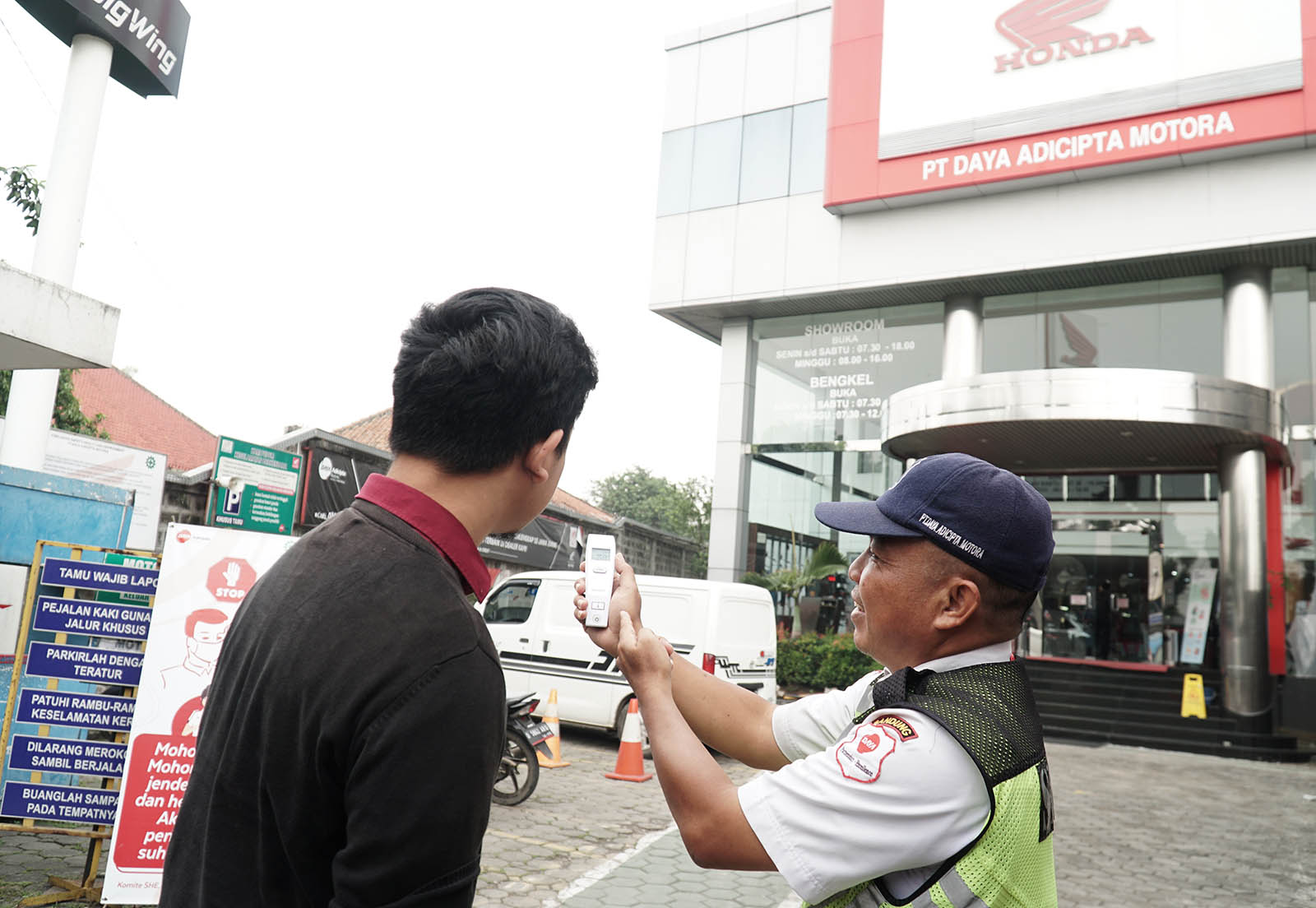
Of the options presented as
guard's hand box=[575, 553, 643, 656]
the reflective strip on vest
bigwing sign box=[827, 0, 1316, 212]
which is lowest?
Answer: the reflective strip on vest

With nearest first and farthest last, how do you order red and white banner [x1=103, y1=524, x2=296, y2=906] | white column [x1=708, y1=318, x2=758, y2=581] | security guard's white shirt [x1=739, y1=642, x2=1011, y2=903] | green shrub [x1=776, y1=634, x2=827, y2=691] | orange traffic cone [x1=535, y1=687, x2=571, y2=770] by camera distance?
security guard's white shirt [x1=739, y1=642, x2=1011, y2=903] < red and white banner [x1=103, y1=524, x2=296, y2=906] < orange traffic cone [x1=535, y1=687, x2=571, y2=770] < green shrub [x1=776, y1=634, x2=827, y2=691] < white column [x1=708, y1=318, x2=758, y2=581]

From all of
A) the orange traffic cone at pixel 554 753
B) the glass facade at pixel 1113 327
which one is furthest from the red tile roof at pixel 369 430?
the orange traffic cone at pixel 554 753

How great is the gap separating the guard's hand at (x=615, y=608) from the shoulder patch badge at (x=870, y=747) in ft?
1.83

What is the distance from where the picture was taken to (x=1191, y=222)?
1467cm

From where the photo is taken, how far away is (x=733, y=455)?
62.8 feet

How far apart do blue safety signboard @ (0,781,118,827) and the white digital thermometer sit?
3.95m

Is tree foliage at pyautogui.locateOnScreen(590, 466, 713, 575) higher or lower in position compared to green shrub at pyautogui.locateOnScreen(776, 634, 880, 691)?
higher

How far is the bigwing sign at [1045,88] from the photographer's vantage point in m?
14.2

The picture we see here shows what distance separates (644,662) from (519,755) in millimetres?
6354

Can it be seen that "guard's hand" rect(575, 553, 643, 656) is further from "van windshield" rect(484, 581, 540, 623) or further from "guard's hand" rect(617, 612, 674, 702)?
"van windshield" rect(484, 581, 540, 623)

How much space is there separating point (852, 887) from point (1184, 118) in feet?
53.1

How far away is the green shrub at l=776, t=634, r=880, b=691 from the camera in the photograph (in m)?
15.6

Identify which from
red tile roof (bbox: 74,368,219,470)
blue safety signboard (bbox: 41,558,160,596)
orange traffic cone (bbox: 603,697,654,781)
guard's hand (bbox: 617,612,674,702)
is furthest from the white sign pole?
red tile roof (bbox: 74,368,219,470)

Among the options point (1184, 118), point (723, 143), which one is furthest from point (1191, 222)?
point (723, 143)
